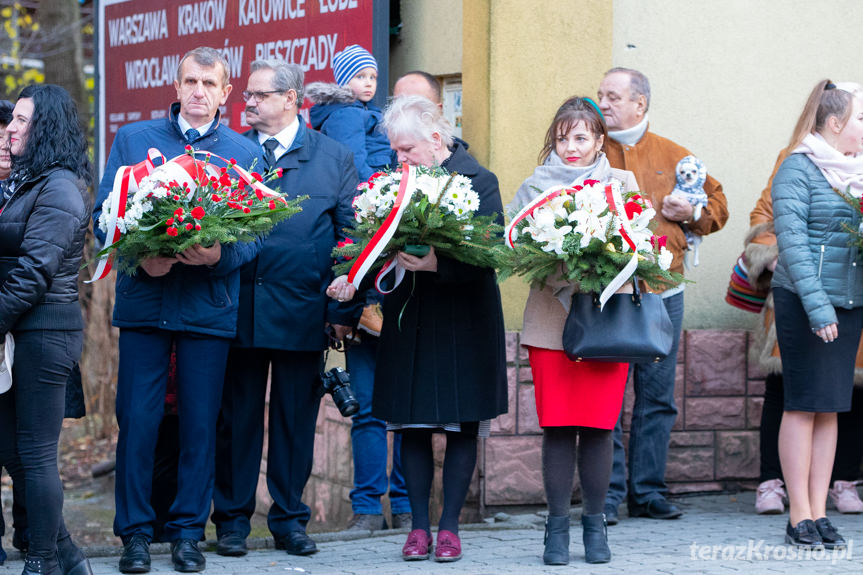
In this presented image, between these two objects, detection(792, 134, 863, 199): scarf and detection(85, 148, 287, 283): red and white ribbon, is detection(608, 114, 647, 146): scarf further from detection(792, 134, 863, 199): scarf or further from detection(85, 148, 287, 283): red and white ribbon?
detection(85, 148, 287, 283): red and white ribbon

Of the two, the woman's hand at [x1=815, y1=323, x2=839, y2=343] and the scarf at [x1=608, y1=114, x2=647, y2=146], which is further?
the scarf at [x1=608, y1=114, x2=647, y2=146]

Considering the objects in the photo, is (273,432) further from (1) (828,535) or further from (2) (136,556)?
(1) (828,535)

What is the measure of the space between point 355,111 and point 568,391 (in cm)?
208

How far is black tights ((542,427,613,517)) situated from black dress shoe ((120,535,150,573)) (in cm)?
175

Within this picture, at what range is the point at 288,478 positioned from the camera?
5.99 m

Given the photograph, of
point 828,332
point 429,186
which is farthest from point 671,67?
point 429,186

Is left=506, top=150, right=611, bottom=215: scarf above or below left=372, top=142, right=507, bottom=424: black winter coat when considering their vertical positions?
above

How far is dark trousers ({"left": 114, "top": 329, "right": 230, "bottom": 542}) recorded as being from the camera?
5578 millimetres

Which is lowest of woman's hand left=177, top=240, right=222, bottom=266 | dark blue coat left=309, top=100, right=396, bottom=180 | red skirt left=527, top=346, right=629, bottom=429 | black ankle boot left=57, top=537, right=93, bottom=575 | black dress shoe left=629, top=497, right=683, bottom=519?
black dress shoe left=629, top=497, right=683, bottom=519

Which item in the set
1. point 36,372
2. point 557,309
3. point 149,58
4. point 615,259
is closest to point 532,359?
point 557,309

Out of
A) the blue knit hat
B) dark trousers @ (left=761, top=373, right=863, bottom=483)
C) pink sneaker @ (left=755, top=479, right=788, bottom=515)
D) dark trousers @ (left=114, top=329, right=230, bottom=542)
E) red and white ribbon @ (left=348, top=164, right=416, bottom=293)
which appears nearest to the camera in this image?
red and white ribbon @ (left=348, top=164, right=416, bottom=293)

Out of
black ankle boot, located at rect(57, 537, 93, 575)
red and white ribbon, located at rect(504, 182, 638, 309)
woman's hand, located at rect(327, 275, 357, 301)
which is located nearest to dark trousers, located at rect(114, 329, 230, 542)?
black ankle boot, located at rect(57, 537, 93, 575)

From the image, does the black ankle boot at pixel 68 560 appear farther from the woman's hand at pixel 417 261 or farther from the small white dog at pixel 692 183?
the small white dog at pixel 692 183

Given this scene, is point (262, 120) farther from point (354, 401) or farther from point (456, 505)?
point (456, 505)
